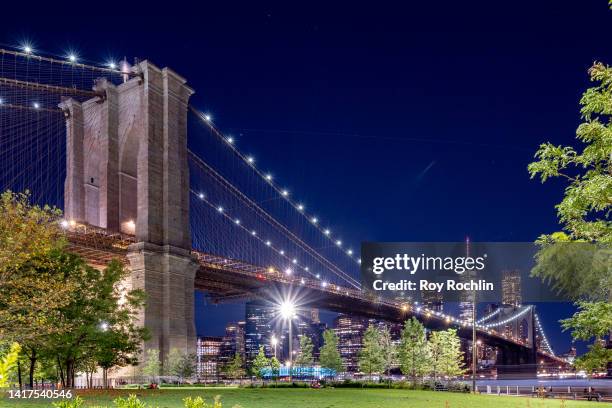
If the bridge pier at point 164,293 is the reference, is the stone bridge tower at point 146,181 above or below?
above

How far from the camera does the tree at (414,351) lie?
222ft

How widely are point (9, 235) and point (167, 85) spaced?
44.6 m

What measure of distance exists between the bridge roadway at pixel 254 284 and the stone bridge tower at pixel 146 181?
343 cm

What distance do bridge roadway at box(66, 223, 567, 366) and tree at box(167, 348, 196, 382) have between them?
10.9m

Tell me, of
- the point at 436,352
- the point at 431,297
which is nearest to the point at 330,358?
the point at 436,352

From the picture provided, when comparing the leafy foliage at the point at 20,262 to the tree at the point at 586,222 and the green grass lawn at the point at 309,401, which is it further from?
the tree at the point at 586,222

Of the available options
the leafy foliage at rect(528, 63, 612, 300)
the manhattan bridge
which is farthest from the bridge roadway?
the leafy foliage at rect(528, 63, 612, 300)

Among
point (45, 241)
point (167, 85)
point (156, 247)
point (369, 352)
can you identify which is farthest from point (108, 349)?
point (369, 352)

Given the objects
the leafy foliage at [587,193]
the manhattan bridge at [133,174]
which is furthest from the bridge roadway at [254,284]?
the leafy foliage at [587,193]

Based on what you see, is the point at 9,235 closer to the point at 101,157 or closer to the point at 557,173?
the point at 557,173

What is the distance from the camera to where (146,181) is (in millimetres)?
58281

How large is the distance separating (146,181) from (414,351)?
32701 millimetres

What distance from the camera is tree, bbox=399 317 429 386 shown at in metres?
67.8

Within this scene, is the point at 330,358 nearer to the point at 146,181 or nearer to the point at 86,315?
the point at 146,181
